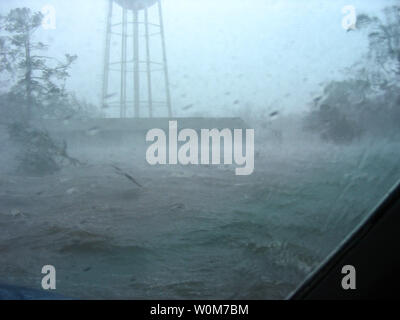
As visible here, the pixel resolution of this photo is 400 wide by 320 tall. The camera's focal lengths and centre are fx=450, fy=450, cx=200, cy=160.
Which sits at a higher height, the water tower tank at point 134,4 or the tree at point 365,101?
the water tower tank at point 134,4

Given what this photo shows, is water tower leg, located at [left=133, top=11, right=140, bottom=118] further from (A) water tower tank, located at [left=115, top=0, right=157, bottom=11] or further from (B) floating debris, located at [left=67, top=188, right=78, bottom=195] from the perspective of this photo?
(B) floating debris, located at [left=67, top=188, right=78, bottom=195]

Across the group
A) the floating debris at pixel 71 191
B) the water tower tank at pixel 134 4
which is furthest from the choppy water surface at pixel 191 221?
the water tower tank at pixel 134 4

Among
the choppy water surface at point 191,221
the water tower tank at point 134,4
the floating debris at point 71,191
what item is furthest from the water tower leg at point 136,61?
the floating debris at point 71,191

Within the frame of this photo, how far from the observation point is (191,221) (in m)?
3.99

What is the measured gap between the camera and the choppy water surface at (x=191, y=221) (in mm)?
3500

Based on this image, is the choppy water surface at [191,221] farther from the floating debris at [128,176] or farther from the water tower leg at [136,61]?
the water tower leg at [136,61]

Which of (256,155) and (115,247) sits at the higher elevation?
(256,155)

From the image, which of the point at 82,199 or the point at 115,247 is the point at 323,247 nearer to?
the point at 115,247

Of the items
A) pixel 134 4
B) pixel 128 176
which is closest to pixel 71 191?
pixel 128 176

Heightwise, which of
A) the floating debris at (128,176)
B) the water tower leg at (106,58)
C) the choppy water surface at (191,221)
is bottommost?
the choppy water surface at (191,221)

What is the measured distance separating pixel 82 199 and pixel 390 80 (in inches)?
116

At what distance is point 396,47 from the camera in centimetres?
386

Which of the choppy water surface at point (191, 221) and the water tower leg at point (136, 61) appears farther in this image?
the water tower leg at point (136, 61)
